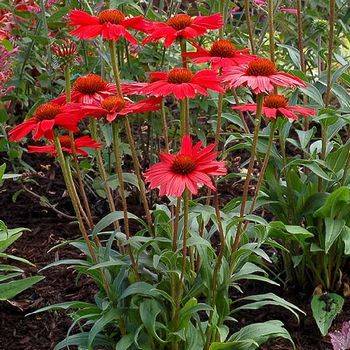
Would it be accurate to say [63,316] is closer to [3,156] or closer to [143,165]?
[143,165]

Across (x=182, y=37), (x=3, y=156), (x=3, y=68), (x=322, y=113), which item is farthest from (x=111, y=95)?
(x=3, y=156)

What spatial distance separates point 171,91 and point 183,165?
166mm

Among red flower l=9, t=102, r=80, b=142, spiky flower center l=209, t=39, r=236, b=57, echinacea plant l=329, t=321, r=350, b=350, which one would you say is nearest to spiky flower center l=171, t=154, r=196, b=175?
red flower l=9, t=102, r=80, b=142

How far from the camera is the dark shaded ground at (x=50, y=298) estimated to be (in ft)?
8.01

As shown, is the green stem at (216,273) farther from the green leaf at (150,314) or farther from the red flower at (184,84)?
the red flower at (184,84)

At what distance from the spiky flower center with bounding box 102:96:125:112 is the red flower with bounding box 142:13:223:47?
190 millimetres

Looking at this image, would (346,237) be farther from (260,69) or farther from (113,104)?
(113,104)

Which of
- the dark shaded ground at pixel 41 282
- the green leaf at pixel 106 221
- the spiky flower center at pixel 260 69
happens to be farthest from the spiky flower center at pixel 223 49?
the dark shaded ground at pixel 41 282

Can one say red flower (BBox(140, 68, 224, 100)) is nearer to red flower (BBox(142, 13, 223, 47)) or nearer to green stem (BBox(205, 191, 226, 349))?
red flower (BBox(142, 13, 223, 47))

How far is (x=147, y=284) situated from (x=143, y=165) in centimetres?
144

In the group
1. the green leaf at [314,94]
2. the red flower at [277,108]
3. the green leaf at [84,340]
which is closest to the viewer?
the red flower at [277,108]

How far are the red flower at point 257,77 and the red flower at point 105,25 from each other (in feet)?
0.84

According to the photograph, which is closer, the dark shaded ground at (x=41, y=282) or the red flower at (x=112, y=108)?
the red flower at (x=112, y=108)

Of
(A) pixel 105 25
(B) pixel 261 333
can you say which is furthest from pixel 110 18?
(B) pixel 261 333
